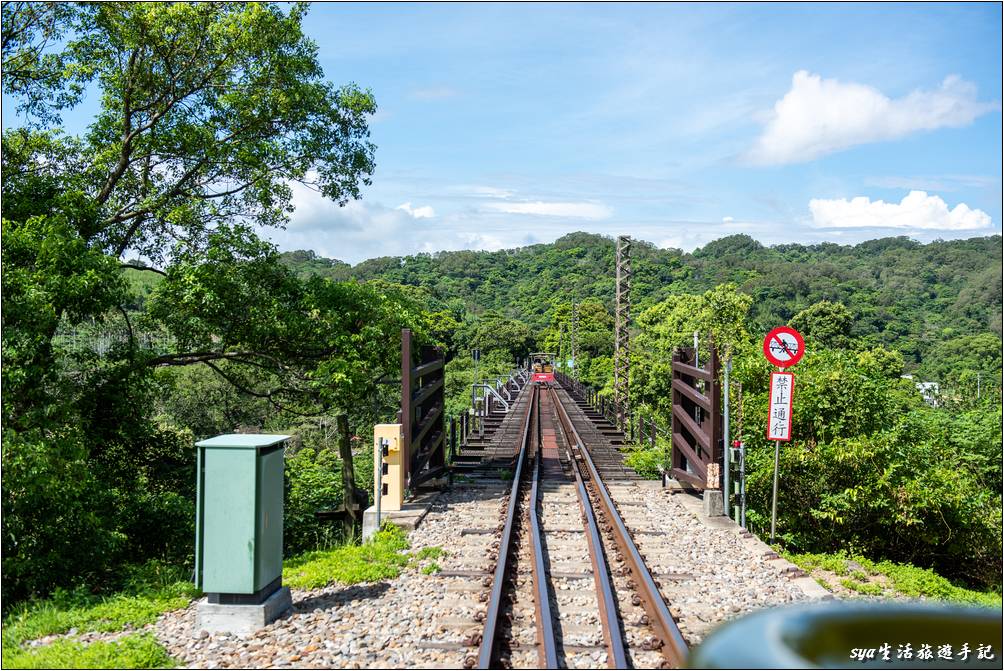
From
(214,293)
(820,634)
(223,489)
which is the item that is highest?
(214,293)

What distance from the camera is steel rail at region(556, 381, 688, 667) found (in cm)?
468

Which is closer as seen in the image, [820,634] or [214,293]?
[820,634]

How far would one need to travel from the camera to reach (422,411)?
481 inches

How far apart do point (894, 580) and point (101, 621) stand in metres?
6.91

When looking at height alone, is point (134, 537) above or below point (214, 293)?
below

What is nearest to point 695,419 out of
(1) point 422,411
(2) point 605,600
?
(1) point 422,411

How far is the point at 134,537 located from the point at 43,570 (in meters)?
2.02

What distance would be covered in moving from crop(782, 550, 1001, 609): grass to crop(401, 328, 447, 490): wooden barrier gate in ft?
15.9

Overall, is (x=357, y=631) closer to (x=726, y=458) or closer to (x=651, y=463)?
(x=726, y=458)

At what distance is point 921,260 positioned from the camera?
149375 millimetres

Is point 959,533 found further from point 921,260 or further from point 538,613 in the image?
point 921,260

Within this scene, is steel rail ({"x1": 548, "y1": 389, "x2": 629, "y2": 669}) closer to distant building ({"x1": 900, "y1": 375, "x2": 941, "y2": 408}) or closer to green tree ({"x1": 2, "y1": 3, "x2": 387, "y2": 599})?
green tree ({"x1": 2, "y1": 3, "x2": 387, "y2": 599})

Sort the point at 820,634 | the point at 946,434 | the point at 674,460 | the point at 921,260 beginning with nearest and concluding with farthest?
1. the point at 820,634
2. the point at 674,460
3. the point at 946,434
4. the point at 921,260

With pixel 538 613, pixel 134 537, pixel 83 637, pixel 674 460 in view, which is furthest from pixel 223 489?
pixel 674 460
